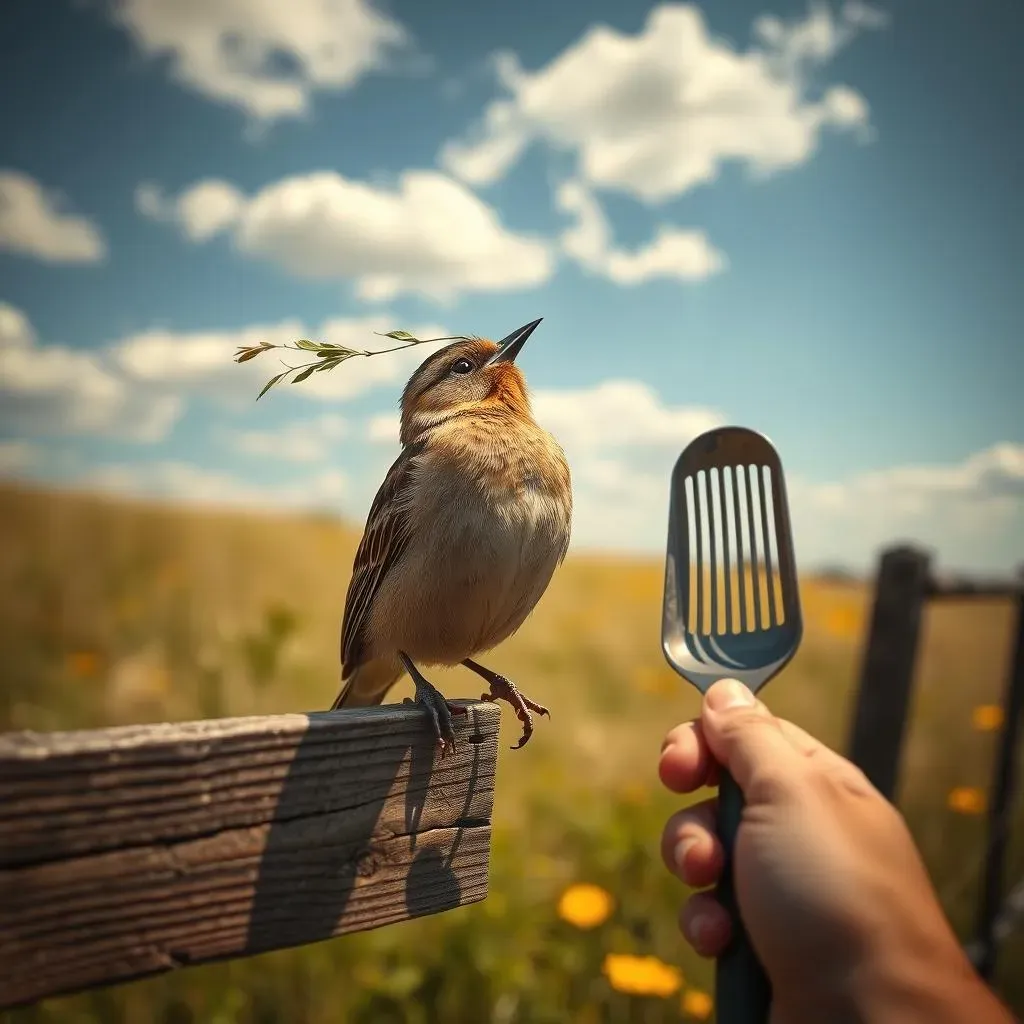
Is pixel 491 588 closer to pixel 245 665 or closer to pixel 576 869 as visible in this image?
pixel 245 665

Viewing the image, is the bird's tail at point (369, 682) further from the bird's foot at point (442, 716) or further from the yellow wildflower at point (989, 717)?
the yellow wildflower at point (989, 717)

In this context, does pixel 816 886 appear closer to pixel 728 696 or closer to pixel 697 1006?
pixel 728 696

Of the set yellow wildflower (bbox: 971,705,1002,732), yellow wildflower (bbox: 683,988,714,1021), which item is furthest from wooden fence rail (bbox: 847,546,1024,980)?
yellow wildflower (bbox: 971,705,1002,732)

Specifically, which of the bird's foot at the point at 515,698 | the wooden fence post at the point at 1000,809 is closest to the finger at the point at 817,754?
A: the bird's foot at the point at 515,698

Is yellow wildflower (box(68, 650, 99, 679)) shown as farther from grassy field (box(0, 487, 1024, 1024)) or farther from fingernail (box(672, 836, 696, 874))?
fingernail (box(672, 836, 696, 874))

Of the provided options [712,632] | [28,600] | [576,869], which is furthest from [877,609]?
[28,600]

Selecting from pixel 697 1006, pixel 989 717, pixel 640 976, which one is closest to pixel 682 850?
pixel 640 976

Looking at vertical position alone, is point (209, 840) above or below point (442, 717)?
below
